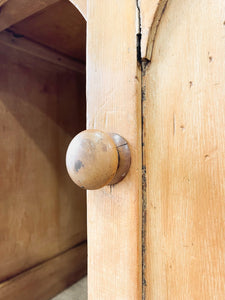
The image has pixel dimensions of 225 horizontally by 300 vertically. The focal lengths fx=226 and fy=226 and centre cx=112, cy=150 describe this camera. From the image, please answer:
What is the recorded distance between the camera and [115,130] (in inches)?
13.8

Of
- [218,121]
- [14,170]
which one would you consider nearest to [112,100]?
[218,121]

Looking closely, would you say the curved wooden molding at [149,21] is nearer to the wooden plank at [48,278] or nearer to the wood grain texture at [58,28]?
the wood grain texture at [58,28]

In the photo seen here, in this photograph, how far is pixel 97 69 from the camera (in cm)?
37

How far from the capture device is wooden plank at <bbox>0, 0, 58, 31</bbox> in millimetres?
697

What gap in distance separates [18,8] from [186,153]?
738mm

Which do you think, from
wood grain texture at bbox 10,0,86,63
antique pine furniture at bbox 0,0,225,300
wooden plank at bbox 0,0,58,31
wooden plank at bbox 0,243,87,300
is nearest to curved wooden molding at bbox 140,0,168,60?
antique pine furniture at bbox 0,0,225,300

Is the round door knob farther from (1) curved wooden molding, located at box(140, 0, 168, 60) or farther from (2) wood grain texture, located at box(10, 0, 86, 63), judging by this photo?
(2) wood grain texture, located at box(10, 0, 86, 63)

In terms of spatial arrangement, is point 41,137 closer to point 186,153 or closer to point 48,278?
point 48,278

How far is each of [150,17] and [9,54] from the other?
1027 millimetres

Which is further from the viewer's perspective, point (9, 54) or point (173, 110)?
point (9, 54)

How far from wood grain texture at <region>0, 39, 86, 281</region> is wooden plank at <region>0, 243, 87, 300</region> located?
0.13 feet

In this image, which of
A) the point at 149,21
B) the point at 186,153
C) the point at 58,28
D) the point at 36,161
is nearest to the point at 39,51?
the point at 58,28

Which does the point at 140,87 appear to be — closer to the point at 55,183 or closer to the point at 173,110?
the point at 173,110

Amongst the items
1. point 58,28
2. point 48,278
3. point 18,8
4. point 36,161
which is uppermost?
point 58,28
